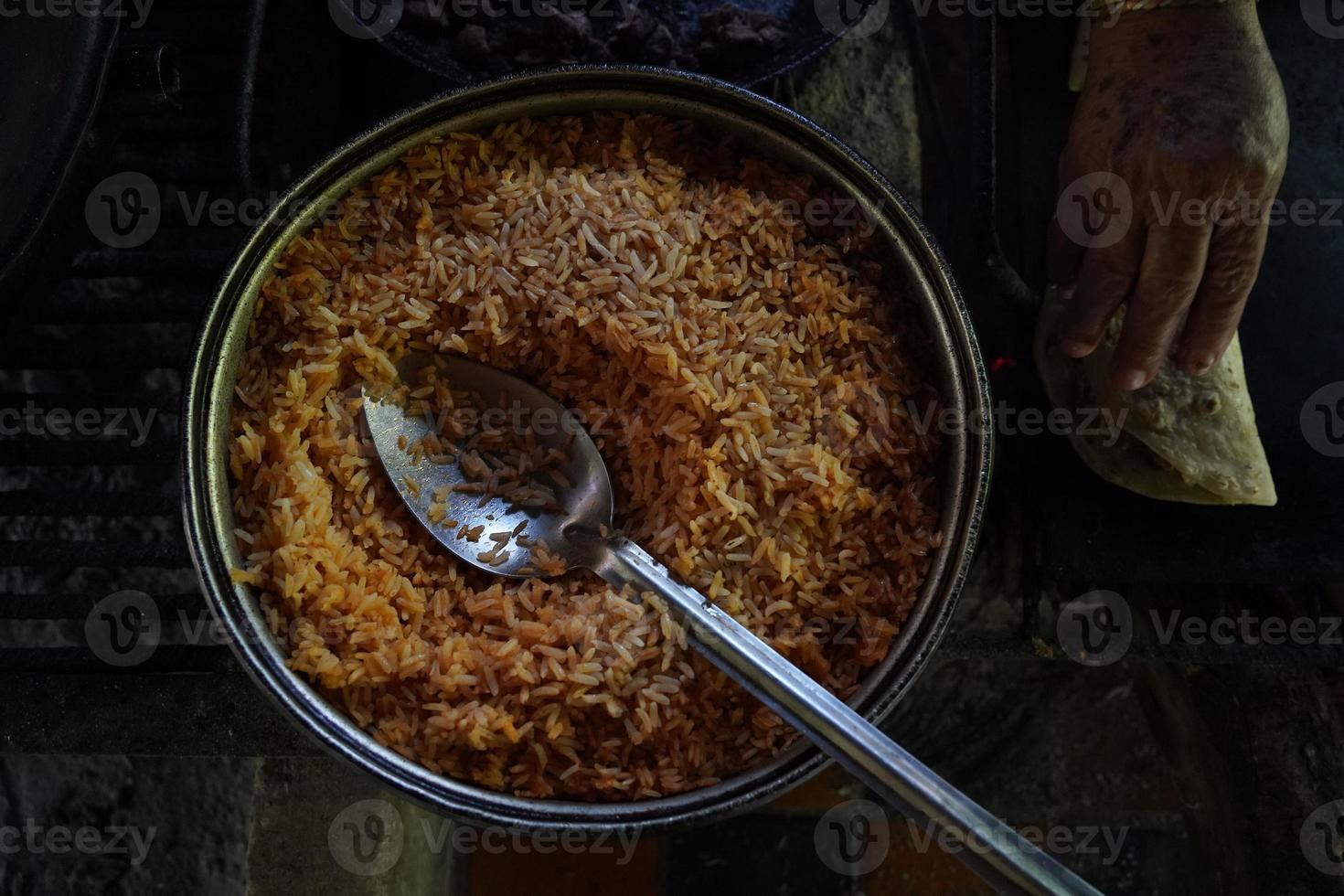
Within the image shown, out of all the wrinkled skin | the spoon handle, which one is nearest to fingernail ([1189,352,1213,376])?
the wrinkled skin

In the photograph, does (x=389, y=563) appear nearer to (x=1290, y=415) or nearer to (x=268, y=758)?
(x=268, y=758)

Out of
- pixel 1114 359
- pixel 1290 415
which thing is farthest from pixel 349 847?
pixel 1290 415

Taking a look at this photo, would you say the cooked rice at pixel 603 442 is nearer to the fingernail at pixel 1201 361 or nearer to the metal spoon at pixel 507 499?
the metal spoon at pixel 507 499

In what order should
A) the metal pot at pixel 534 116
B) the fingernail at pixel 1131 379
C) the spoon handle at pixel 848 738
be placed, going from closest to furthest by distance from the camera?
the spoon handle at pixel 848 738 → the metal pot at pixel 534 116 → the fingernail at pixel 1131 379

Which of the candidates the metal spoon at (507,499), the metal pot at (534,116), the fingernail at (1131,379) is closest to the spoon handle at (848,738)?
the metal spoon at (507,499)

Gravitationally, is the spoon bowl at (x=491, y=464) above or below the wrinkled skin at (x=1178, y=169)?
below

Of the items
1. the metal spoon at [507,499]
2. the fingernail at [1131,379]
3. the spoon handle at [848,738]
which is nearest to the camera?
the spoon handle at [848,738]
